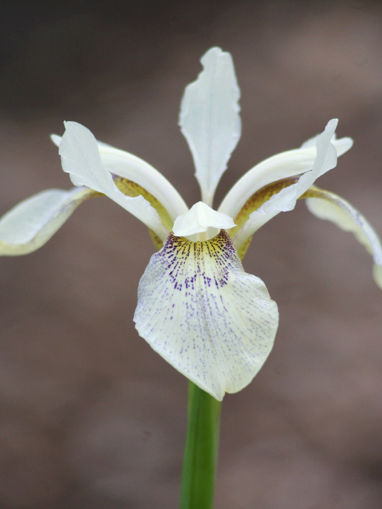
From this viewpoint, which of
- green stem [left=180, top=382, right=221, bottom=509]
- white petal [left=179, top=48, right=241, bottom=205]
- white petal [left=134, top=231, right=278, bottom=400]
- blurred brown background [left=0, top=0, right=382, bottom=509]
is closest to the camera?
white petal [left=134, top=231, right=278, bottom=400]

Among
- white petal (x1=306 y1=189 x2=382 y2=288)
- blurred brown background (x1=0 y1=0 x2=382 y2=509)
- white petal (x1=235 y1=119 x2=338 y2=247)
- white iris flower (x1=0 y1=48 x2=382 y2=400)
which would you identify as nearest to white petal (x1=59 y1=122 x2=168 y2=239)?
white iris flower (x1=0 y1=48 x2=382 y2=400)

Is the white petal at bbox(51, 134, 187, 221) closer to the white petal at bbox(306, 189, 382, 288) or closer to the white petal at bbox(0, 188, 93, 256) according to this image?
the white petal at bbox(0, 188, 93, 256)

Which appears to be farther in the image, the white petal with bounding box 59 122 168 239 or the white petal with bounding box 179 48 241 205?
the white petal with bounding box 179 48 241 205

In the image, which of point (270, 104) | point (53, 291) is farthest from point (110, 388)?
point (270, 104)

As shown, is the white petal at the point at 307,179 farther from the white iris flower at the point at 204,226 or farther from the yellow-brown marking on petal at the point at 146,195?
the yellow-brown marking on petal at the point at 146,195

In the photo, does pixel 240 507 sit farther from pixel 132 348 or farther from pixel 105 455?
pixel 132 348

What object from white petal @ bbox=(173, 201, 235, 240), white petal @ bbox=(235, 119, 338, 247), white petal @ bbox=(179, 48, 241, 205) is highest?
white petal @ bbox=(179, 48, 241, 205)

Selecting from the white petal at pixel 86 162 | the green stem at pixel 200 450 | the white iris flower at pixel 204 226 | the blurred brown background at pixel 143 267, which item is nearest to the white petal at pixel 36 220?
the white iris flower at pixel 204 226
